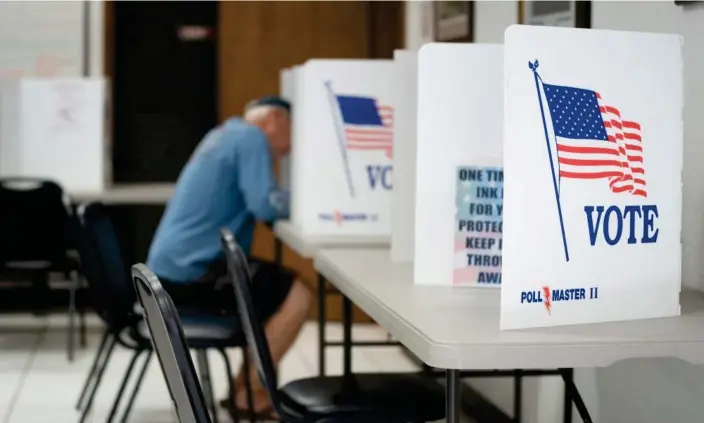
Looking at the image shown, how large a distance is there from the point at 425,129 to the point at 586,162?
0.55 metres

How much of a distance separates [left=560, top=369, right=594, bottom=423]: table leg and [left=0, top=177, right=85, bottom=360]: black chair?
2.72 m

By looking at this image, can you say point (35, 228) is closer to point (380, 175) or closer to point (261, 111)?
point (261, 111)

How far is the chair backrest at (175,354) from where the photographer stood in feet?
4.58

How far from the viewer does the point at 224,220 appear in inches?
137

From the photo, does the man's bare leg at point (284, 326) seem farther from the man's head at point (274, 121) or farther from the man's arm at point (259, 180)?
the man's head at point (274, 121)

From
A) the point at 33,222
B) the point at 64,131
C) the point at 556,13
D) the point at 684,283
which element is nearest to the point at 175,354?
the point at 684,283

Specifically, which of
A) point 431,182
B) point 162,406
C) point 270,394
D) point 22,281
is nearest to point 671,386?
point 431,182

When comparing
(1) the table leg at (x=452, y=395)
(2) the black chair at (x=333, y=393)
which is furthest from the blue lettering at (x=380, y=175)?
(1) the table leg at (x=452, y=395)

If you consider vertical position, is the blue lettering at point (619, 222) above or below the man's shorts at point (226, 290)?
above

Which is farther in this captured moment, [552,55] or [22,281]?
[22,281]

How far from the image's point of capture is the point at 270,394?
7.11 ft

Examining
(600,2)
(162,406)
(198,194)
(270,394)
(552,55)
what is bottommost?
(162,406)

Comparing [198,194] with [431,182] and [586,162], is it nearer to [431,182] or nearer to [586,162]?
[431,182]

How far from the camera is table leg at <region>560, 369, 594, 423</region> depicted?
204cm
